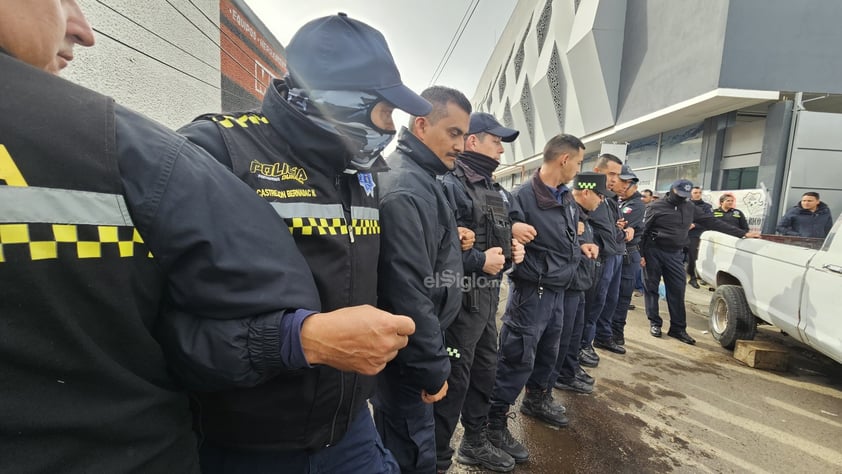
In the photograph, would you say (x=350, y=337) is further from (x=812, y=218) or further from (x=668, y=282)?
(x=812, y=218)

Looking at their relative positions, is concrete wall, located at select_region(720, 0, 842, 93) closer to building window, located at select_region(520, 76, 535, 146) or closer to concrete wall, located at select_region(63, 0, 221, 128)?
concrete wall, located at select_region(63, 0, 221, 128)

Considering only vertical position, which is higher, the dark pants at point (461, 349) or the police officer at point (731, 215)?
the police officer at point (731, 215)

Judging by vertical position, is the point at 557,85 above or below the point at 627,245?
above

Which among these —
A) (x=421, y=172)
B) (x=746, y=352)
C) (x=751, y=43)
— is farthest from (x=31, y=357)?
(x=751, y=43)

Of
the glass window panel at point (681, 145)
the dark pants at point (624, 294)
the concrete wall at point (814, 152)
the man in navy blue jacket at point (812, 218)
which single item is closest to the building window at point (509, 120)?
the glass window panel at point (681, 145)

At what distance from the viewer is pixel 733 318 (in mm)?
4734

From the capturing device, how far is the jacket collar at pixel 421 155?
201 cm

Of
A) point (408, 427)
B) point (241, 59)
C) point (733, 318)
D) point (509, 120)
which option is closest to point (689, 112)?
point (733, 318)

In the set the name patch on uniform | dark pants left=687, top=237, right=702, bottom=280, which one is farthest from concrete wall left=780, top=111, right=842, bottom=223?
the name patch on uniform

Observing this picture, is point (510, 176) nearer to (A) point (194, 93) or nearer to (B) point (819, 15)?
(B) point (819, 15)

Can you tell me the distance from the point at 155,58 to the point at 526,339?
11.3 feet

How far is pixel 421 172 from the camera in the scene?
6.24 feet

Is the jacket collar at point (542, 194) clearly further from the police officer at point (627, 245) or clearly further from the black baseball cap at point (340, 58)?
the police officer at point (627, 245)

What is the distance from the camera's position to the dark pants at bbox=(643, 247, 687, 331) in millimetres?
5184
